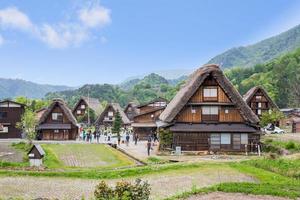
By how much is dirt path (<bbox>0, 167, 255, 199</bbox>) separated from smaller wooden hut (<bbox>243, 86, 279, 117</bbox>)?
42557 mm

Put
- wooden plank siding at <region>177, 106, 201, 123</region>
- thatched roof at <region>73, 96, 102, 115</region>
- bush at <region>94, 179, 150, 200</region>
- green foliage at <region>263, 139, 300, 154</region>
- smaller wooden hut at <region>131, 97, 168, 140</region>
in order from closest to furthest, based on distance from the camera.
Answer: bush at <region>94, 179, 150, 200</region>
green foliage at <region>263, 139, 300, 154</region>
wooden plank siding at <region>177, 106, 201, 123</region>
smaller wooden hut at <region>131, 97, 168, 140</region>
thatched roof at <region>73, 96, 102, 115</region>

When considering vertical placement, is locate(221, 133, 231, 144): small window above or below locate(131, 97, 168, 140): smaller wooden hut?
below

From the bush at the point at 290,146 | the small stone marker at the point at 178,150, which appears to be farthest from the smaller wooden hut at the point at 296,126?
the small stone marker at the point at 178,150

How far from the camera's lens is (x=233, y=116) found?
34.8 meters

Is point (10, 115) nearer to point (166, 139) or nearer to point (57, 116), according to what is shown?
point (57, 116)

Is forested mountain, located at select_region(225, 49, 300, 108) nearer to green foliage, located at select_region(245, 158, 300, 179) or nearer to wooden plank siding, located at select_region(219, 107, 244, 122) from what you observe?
wooden plank siding, located at select_region(219, 107, 244, 122)

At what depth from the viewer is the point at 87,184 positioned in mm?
18969

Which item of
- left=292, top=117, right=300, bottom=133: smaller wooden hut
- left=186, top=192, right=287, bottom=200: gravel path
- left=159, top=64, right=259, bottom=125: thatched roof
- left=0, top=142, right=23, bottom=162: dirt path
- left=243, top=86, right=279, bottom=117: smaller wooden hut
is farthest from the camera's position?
left=243, top=86, right=279, bottom=117: smaller wooden hut

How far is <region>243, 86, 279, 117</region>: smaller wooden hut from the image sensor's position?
63375mm

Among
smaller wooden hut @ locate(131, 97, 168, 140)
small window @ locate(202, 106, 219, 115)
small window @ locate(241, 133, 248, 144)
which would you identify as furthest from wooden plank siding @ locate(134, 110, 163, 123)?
small window @ locate(241, 133, 248, 144)

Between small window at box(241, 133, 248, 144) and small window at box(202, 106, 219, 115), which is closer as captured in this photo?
small window at box(241, 133, 248, 144)

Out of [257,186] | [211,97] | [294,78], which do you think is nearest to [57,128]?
[211,97]

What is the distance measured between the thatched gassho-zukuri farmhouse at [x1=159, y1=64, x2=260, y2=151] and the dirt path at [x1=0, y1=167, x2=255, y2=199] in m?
11.3

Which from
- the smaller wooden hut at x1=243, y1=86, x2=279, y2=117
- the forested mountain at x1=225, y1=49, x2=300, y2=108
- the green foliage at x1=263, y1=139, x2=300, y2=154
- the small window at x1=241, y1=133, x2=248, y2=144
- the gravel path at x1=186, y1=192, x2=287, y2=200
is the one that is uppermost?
the forested mountain at x1=225, y1=49, x2=300, y2=108
